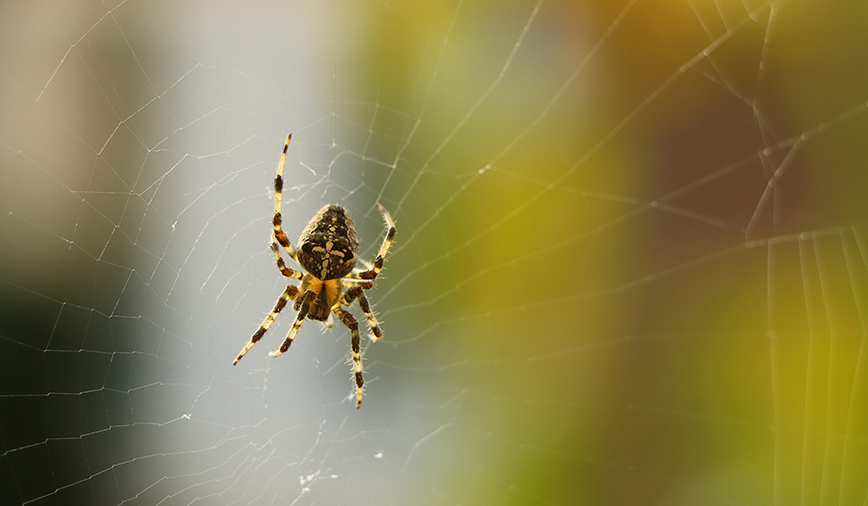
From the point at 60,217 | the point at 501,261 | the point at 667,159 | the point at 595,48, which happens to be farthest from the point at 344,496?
the point at 595,48

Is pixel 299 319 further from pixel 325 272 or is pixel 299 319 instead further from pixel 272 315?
pixel 325 272

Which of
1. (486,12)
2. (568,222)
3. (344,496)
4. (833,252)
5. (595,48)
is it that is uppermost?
(486,12)

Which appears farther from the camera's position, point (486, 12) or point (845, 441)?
point (486, 12)

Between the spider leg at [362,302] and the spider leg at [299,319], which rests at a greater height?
the spider leg at [362,302]

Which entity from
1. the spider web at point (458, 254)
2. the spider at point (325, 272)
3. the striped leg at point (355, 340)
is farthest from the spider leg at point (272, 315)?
the striped leg at point (355, 340)

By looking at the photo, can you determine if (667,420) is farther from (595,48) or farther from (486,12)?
(486,12)

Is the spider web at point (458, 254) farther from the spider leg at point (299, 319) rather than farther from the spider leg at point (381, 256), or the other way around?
the spider leg at point (381, 256)

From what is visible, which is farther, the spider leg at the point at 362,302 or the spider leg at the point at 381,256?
the spider leg at the point at 362,302

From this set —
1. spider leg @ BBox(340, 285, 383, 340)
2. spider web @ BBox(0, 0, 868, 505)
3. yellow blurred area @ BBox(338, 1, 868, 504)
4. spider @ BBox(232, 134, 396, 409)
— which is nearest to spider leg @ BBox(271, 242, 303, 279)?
spider @ BBox(232, 134, 396, 409)
